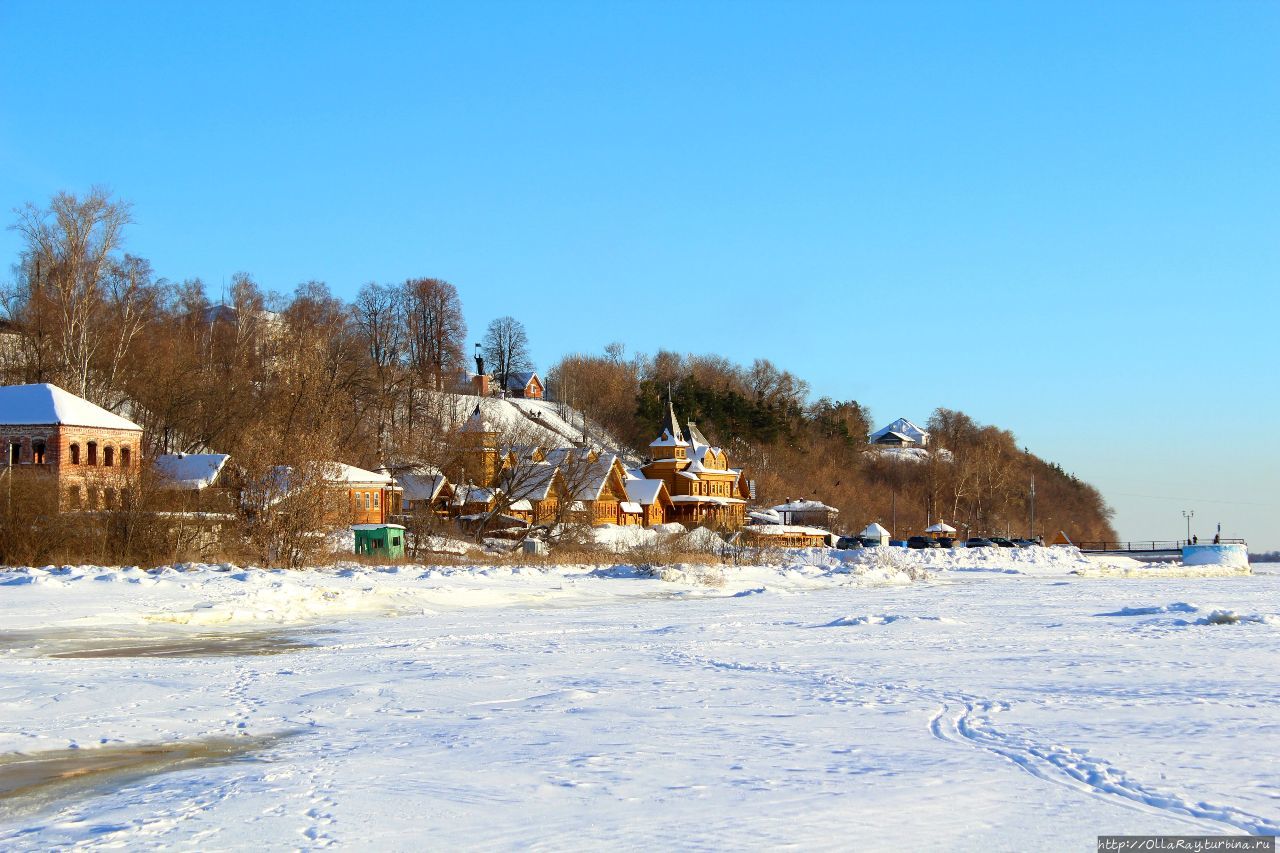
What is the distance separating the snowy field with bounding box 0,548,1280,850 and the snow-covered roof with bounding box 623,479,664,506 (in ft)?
204

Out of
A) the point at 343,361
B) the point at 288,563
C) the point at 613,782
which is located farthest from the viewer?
the point at 343,361

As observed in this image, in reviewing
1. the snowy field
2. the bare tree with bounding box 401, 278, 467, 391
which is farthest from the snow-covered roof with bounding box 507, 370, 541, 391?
the snowy field

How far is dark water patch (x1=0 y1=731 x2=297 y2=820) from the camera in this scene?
9172mm

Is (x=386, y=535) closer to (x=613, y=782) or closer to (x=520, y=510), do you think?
(x=520, y=510)

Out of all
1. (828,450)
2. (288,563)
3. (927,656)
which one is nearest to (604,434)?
(828,450)

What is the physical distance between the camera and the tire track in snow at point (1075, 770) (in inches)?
322

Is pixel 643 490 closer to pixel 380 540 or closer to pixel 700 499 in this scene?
pixel 700 499

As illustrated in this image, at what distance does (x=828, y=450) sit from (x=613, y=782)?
12076 cm

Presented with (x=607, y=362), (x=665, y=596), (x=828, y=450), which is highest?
(x=607, y=362)

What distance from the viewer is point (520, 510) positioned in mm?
67250

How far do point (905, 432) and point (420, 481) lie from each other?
11742cm

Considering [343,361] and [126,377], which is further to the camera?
[343,361]

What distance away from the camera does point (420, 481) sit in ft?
221

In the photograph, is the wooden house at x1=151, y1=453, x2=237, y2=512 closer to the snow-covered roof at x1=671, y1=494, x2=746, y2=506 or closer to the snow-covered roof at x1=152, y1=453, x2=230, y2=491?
the snow-covered roof at x1=152, y1=453, x2=230, y2=491
